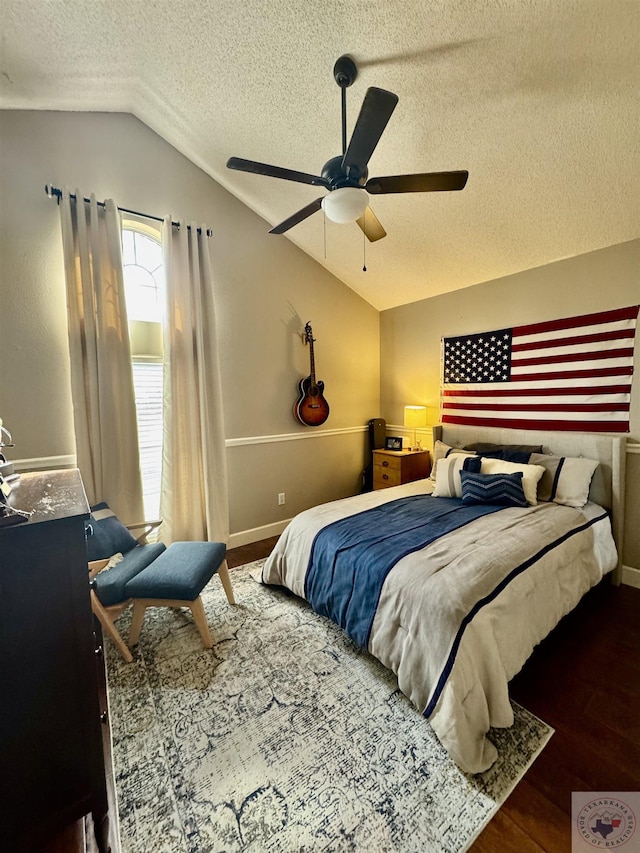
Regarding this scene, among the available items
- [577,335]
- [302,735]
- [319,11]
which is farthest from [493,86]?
[302,735]

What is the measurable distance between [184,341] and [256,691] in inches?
94.7

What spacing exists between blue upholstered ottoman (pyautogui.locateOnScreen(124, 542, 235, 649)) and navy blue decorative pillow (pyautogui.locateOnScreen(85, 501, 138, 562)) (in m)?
0.26

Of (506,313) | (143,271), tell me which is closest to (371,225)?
(506,313)

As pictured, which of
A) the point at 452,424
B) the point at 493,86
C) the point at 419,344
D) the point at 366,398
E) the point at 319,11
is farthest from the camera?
the point at 366,398

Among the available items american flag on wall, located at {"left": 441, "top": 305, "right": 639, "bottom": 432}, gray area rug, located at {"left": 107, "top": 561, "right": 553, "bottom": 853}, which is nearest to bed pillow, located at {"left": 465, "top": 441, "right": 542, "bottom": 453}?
american flag on wall, located at {"left": 441, "top": 305, "right": 639, "bottom": 432}

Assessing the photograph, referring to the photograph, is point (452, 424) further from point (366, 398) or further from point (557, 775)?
point (557, 775)

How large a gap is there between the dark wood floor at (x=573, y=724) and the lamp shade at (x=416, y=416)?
1.98 meters

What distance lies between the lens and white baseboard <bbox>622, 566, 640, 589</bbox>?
8.10 feet

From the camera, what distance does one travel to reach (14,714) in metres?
0.90

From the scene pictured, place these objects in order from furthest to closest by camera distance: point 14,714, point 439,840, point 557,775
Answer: point 557,775, point 439,840, point 14,714

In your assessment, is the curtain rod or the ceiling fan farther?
the curtain rod

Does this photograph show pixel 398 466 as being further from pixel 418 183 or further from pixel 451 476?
pixel 418 183

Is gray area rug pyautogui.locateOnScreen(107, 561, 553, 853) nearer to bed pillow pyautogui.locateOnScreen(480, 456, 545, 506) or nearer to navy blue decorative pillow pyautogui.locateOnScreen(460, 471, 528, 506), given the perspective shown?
navy blue decorative pillow pyautogui.locateOnScreen(460, 471, 528, 506)

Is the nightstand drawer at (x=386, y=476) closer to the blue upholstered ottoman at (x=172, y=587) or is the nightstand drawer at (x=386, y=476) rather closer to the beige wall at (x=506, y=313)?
the beige wall at (x=506, y=313)
